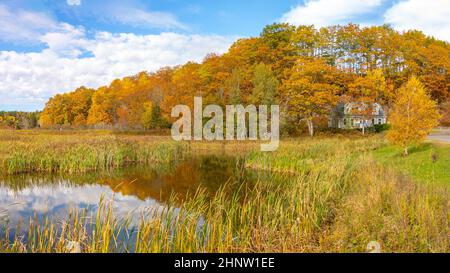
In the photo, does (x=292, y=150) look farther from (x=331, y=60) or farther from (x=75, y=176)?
(x=331, y=60)

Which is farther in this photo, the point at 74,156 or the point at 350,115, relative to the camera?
the point at 350,115

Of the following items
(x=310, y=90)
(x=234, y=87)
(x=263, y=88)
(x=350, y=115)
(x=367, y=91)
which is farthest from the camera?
(x=350, y=115)

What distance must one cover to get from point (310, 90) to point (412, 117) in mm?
19332

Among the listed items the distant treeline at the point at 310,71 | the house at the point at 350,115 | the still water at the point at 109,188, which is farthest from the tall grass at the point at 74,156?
the house at the point at 350,115

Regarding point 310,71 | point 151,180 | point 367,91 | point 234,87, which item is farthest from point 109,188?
point 367,91

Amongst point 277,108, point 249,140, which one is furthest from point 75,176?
point 277,108

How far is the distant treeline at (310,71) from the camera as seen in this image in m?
34.3

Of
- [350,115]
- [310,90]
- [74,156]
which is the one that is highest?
[310,90]

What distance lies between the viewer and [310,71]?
33812 mm

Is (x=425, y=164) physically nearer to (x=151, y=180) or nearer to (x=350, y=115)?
(x=151, y=180)

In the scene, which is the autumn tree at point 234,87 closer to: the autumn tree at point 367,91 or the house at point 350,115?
the autumn tree at point 367,91

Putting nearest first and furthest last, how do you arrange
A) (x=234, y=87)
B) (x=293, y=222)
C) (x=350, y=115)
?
(x=293, y=222) → (x=234, y=87) → (x=350, y=115)

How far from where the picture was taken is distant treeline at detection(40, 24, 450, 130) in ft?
112
